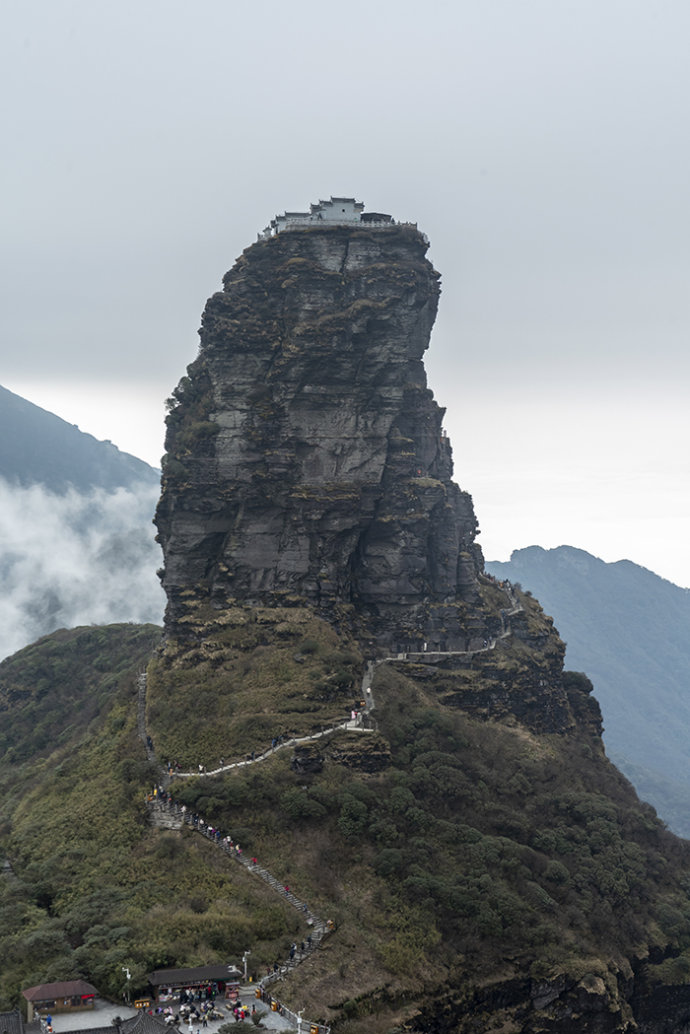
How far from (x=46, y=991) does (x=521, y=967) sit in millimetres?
29174

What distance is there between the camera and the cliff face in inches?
3361

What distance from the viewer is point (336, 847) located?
6469 cm

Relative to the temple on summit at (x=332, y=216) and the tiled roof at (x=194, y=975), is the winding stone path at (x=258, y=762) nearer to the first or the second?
the tiled roof at (x=194, y=975)

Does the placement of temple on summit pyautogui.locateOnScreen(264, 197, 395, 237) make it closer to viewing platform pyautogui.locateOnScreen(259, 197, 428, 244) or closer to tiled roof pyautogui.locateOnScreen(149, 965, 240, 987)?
viewing platform pyautogui.locateOnScreen(259, 197, 428, 244)

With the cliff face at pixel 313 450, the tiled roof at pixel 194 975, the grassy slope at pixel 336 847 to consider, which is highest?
the cliff face at pixel 313 450

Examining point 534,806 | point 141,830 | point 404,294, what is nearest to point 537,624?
point 534,806

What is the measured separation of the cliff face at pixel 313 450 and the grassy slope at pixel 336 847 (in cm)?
539

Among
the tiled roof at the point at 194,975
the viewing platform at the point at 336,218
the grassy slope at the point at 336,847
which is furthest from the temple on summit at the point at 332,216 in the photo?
the tiled roof at the point at 194,975

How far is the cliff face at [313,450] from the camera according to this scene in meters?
85.4

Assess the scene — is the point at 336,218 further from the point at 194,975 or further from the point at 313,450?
the point at 194,975

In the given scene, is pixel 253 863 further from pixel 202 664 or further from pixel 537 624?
pixel 537 624

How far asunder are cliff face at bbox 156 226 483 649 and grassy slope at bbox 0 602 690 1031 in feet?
17.7

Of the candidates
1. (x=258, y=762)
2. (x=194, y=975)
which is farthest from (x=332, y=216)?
(x=194, y=975)

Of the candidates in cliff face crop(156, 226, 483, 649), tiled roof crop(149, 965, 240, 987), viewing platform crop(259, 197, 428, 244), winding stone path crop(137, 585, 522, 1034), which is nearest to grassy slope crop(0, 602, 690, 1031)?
winding stone path crop(137, 585, 522, 1034)
